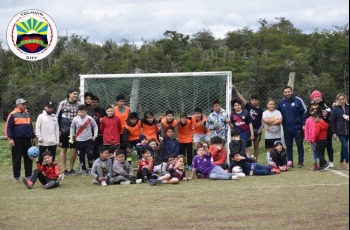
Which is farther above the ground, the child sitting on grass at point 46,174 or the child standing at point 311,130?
the child standing at point 311,130

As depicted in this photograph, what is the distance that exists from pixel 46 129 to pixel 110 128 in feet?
4.21

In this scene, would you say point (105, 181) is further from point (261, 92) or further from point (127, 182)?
point (261, 92)

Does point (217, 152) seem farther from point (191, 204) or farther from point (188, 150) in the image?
point (191, 204)

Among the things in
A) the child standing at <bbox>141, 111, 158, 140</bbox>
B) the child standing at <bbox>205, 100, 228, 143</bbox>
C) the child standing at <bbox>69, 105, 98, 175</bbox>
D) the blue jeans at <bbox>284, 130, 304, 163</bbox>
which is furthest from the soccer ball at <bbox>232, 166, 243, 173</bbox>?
the child standing at <bbox>69, 105, 98, 175</bbox>

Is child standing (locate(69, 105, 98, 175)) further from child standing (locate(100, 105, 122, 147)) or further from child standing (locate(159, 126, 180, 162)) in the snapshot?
child standing (locate(159, 126, 180, 162))

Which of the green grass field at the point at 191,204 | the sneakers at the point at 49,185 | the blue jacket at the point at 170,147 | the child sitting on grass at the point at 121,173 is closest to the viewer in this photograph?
the green grass field at the point at 191,204

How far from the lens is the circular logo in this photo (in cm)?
1298

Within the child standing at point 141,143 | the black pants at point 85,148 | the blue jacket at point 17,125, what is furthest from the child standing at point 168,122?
the blue jacket at point 17,125

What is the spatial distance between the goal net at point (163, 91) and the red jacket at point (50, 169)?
358 cm

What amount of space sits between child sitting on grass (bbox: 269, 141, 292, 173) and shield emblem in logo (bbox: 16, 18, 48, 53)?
5179mm

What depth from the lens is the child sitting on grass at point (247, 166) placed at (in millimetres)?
12266

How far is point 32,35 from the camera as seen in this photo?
13.7 metres

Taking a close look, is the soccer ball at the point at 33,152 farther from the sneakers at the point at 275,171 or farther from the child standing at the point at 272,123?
the child standing at the point at 272,123

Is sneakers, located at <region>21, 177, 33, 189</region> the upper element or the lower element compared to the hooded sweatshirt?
lower
